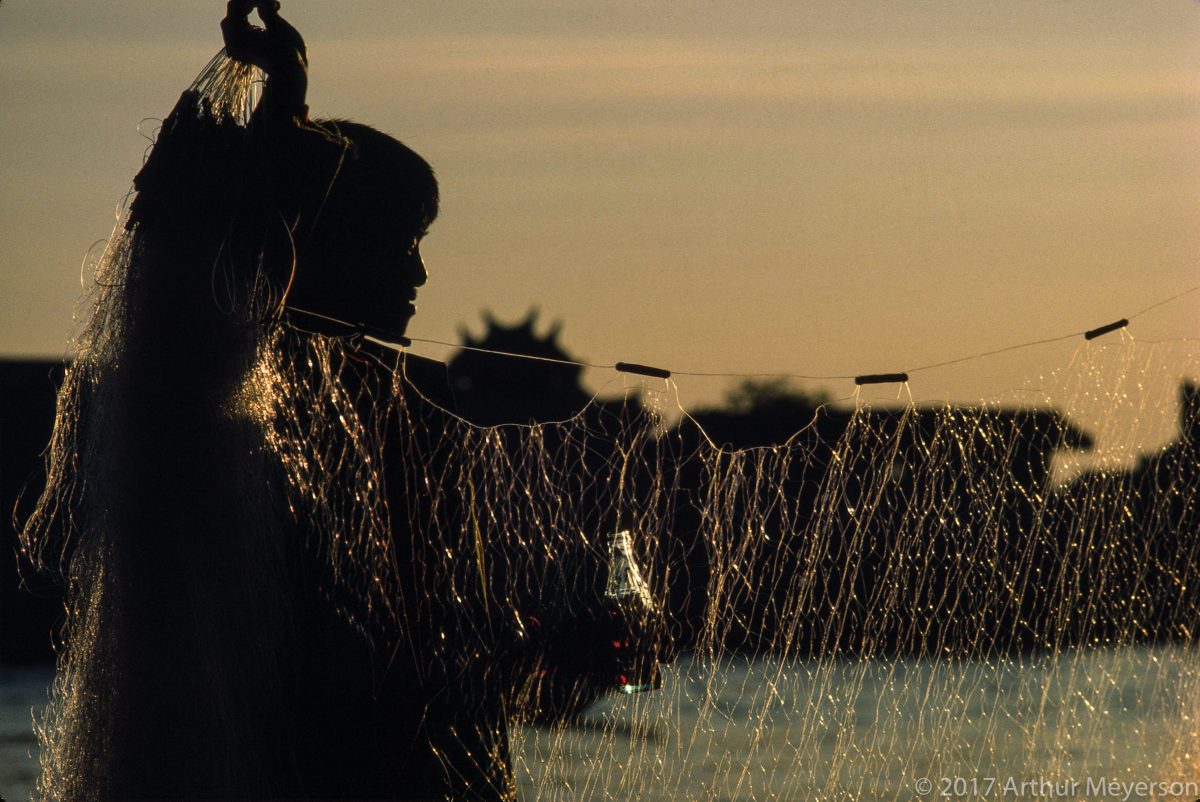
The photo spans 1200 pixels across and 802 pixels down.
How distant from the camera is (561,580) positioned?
2281mm

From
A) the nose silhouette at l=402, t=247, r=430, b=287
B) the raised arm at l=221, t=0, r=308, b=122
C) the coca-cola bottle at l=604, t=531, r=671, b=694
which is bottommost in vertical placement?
the coca-cola bottle at l=604, t=531, r=671, b=694

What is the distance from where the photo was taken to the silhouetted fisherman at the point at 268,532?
1.85 meters

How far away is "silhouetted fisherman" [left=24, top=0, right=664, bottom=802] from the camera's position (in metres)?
1.85

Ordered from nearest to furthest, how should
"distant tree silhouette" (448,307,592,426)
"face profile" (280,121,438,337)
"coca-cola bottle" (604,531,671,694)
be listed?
"coca-cola bottle" (604,531,671,694), "face profile" (280,121,438,337), "distant tree silhouette" (448,307,592,426)

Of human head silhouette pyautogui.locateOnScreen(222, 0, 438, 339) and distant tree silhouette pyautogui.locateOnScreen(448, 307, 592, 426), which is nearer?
human head silhouette pyautogui.locateOnScreen(222, 0, 438, 339)

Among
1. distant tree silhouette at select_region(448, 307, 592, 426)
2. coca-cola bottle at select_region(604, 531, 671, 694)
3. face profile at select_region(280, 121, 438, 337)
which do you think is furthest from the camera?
distant tree silhouette at select_region(448, 307, 592, 426)

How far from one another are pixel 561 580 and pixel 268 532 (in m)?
0.57

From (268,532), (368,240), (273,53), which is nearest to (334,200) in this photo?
(368,240)

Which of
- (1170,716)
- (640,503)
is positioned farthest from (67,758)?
(1170,716)

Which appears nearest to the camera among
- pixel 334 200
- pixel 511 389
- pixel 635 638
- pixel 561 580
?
pixel 635 638

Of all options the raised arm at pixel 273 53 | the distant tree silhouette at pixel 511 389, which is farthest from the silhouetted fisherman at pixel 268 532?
the distant tree silhouette at pixel 511 389

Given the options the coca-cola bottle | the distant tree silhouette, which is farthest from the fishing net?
A: the distant tree silhouette

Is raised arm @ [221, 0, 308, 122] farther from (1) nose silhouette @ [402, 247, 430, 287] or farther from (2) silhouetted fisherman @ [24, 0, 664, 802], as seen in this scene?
(1) nose silhouette @ [402, 247, 430, 287]

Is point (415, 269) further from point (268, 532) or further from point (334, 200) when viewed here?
point (268, 532)
